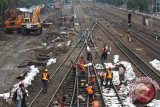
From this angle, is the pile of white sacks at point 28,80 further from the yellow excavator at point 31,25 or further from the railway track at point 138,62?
the yellow excavator at point 31,25

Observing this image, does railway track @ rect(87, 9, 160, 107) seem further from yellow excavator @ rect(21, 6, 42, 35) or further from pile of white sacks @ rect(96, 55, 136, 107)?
yellow excavator @ rect(21, 6, 42, 35)

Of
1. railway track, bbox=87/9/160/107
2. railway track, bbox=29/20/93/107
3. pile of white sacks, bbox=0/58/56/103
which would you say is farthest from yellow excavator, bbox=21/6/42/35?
pile of white sacks, bbox=0/58/56/103

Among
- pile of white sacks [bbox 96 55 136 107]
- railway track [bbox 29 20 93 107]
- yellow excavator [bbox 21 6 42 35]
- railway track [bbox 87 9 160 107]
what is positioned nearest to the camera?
pile of white sacks [bbox 96 55 136 107]

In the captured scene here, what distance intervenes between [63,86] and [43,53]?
44.6 feet

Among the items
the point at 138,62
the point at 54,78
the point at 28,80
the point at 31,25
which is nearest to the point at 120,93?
the point at 54,78

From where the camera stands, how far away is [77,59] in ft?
111

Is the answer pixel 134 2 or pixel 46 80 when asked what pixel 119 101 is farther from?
pixel 134 2

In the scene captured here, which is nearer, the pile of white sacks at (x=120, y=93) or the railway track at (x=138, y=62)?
the pile of white sacks at (x=120, y=93)

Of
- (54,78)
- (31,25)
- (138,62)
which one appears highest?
(31,25)

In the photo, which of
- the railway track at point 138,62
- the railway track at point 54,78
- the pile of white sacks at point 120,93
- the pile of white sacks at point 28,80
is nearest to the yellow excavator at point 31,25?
the railway track at point 138,62

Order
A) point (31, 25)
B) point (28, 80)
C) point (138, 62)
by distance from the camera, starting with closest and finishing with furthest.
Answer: point (28, 80)
point (138, 62)
point (31, 25)

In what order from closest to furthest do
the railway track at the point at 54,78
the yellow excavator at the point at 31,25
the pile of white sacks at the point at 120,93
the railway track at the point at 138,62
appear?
the pile of white sacks at the point at 120,93 → the railway track at the point at 54,78 → the railway track at the point at 138,62 → the yellow excavator at the point at 31,25

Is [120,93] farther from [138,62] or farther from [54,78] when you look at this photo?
[138,62]

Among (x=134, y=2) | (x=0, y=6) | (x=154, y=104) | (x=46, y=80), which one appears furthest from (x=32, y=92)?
(x=134, y=2)
